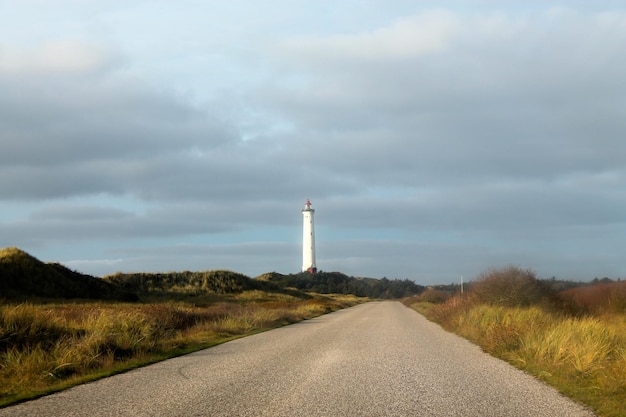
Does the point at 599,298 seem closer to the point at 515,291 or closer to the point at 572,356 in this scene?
the point at 515,291

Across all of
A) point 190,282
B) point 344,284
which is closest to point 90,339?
point 190,282

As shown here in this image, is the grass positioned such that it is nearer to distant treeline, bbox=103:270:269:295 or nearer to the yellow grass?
the yellow grass

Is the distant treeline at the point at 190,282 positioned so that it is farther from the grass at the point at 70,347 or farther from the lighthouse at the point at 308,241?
the grass at the point at 70,347

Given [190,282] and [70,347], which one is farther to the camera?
[190,282]

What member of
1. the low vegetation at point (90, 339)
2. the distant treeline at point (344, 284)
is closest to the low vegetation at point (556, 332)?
the low vegetation at point (90, 339)

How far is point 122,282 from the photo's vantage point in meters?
75.0

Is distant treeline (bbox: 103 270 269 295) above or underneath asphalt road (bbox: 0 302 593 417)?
above

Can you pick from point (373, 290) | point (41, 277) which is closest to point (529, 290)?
point (41, 277)

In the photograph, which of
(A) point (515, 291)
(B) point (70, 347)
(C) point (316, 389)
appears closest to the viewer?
(C) point (316, 389)

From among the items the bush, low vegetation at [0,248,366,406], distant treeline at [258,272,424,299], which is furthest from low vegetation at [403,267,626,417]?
distant treeline at [258,272,424,299]

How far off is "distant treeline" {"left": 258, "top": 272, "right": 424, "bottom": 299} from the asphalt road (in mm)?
99087

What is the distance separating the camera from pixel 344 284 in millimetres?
144125

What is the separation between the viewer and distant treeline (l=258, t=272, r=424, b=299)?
416 ft

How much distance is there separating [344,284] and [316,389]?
13487 centimetres
